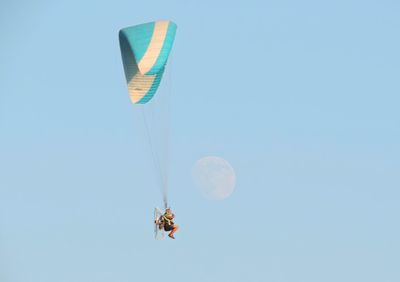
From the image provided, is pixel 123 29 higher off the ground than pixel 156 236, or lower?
higher

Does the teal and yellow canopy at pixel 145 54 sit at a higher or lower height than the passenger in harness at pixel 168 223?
higher

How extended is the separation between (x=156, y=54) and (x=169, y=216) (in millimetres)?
8575

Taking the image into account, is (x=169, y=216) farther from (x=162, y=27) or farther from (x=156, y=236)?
(x=162, y=27)

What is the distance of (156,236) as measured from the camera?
96750 millimetres

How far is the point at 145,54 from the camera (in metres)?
96.6

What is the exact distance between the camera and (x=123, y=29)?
97188 mm

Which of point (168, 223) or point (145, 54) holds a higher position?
point (145, 54)

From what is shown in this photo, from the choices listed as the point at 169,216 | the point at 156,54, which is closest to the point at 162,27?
the point at 156,54

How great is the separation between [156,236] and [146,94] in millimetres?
7724

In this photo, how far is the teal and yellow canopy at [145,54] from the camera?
9656 cm

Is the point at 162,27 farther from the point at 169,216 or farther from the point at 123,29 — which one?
the point at 169,216

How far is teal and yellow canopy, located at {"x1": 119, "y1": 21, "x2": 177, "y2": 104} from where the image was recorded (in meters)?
96.6

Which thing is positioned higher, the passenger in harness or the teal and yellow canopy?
the teal and yellow canopy

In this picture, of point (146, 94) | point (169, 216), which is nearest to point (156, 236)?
point (169, 216)
